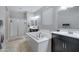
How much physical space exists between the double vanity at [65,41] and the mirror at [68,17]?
0.57 feet

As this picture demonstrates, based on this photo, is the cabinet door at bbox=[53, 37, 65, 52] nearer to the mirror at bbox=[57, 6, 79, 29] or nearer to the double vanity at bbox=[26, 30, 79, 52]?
the double vanity at bbox=[26, 30, 79, 52]

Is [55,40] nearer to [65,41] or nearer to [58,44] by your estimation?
[58,44]

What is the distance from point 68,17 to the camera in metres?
1.65

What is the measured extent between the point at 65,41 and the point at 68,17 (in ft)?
1.89

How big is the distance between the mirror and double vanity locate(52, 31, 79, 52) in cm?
17

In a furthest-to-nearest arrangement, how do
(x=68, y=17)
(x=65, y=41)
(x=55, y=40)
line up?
(x=55, y=40) → (x=68, y=17) → (x=65, y=41)

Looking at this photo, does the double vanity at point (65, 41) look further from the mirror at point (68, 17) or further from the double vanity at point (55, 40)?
the mirror at point (68, 17)

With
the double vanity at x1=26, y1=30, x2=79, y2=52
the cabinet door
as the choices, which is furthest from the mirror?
the cabinet door

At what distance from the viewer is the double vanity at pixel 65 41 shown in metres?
1.31

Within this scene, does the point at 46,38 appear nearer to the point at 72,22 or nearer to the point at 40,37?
the point at 40,37

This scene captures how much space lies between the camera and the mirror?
155cm

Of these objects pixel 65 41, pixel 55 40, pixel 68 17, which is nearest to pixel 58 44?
pixel 55 40

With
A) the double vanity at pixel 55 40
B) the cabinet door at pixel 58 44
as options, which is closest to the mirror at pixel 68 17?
the double vanity at pixel 55 40
